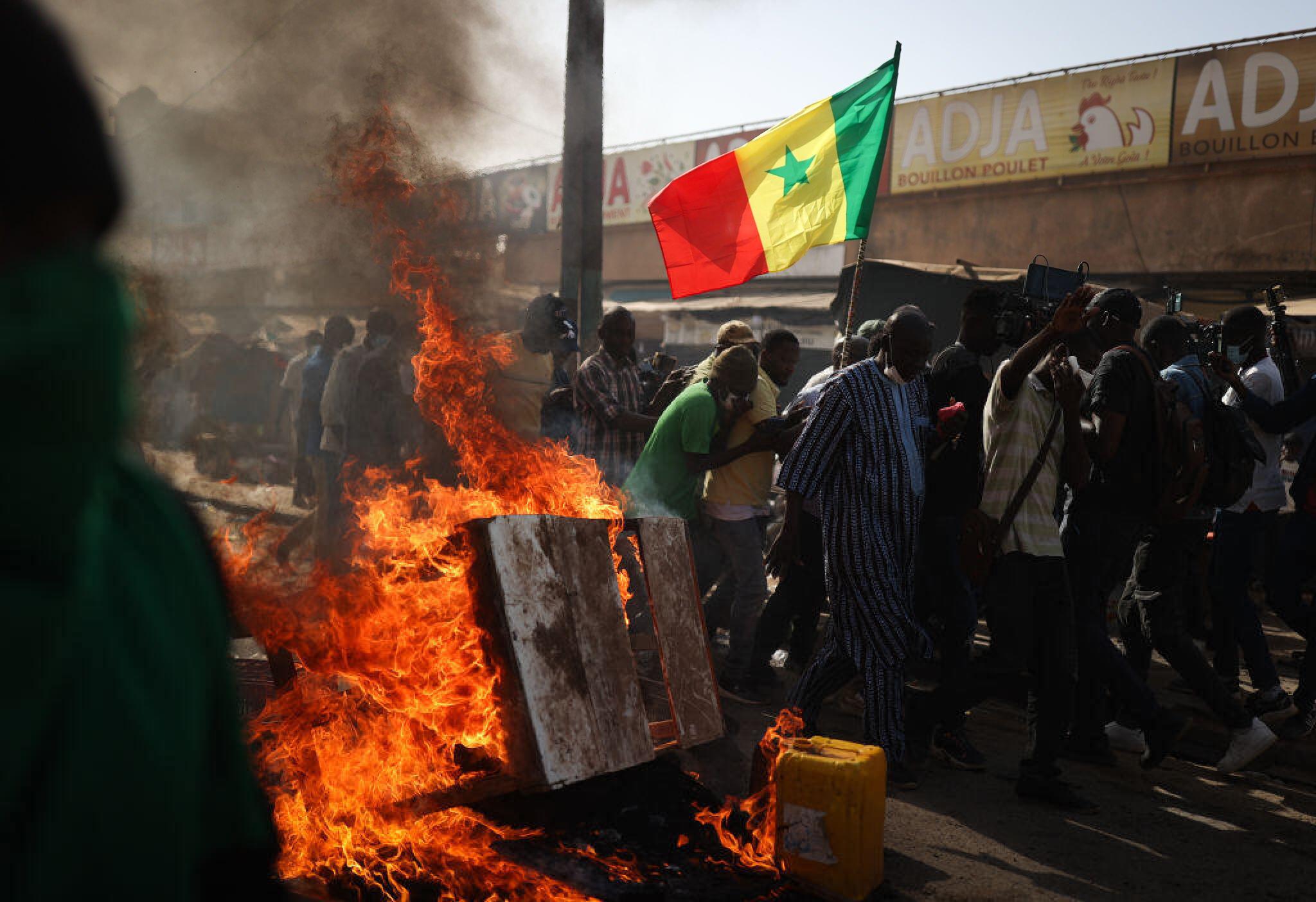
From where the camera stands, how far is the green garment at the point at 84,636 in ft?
2.51

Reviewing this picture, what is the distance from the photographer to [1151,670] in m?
7.34

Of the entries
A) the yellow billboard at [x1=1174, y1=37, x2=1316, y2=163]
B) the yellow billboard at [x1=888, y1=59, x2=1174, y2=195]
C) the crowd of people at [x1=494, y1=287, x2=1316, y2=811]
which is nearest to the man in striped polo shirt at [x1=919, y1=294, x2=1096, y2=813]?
the crowd of people at [x1=494, y1=287, x2=1316, y2=811]

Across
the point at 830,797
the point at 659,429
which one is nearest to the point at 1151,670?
the point at 659,429

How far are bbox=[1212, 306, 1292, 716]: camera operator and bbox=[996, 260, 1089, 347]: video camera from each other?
50.5 inches

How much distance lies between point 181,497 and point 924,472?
4379 millimetres

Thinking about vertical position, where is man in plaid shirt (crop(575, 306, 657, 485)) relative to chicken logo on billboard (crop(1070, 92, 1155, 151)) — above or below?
below

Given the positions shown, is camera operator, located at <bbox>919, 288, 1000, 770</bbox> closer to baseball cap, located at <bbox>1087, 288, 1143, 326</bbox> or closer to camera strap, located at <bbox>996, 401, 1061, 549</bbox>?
camera strap, located at <bbox>996, 401, 1061, 549</bbox>

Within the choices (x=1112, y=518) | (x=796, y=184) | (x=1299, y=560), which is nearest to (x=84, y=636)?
(x=1112, y=518)

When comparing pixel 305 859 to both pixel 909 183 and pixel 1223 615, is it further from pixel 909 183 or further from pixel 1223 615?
pixel 909 183

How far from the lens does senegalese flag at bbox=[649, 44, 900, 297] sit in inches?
272

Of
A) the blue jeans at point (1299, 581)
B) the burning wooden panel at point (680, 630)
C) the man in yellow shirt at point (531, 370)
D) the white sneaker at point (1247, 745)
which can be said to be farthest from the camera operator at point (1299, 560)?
the man in yellow shirt at point (531, 370)

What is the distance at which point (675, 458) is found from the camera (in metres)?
6.13

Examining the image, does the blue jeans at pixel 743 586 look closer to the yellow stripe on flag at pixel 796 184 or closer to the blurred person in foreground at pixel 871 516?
the blurred person in foreground at pixel 871 516

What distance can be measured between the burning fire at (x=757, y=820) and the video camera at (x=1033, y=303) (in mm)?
2409
